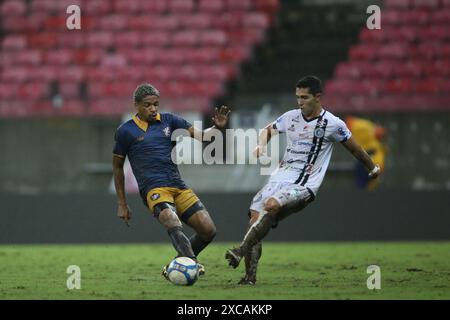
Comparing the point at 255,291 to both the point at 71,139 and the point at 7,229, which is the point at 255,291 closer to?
the point at 7,229

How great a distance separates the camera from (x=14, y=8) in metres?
21.9

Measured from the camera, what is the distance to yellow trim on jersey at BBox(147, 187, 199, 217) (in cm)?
1012

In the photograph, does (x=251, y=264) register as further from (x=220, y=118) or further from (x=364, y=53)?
(x=364, y=53)

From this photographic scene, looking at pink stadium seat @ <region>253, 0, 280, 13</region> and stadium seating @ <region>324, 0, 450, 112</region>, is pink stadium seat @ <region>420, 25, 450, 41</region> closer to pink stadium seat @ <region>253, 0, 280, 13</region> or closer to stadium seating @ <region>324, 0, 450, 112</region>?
stadium seating @ <region>324, 0, 450, 112</region>

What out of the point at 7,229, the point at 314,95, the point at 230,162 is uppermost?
the point at 314,95

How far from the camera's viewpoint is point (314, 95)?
10008mm

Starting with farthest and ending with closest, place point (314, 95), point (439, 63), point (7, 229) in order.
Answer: point (439, 63)
point (7, 229)
point (314, 95)

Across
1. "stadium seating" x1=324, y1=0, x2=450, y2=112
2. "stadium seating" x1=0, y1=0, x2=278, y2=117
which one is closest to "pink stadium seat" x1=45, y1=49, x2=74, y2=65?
"stadium seating" x1=0, y1=0, x2=278, y2=117

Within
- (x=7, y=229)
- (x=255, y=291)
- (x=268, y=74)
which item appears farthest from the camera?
(x=268, y=74)

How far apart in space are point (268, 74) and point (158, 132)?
1025cm

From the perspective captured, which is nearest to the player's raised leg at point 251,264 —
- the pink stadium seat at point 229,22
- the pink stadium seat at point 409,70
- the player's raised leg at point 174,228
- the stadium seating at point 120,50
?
the player's raised leg at point 174,228

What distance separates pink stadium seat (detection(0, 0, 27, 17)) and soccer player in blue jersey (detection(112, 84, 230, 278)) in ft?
40.7

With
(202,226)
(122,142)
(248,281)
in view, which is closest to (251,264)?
(248,281)

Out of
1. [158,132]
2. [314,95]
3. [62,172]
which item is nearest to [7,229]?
[62,172]
